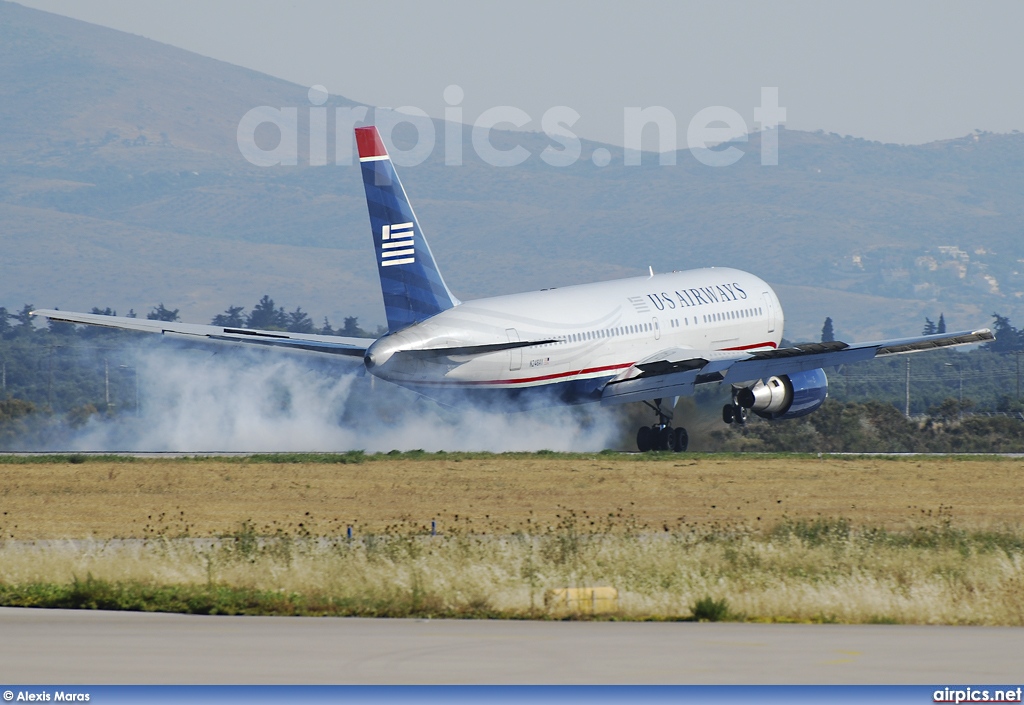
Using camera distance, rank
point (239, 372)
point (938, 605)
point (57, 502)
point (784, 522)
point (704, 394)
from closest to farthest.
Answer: point (938, 605)
point (784, 522)
point (57, 502)
point (704, 394)
point (239, 372)

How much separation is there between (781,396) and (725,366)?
2519 mm

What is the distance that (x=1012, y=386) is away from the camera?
160875mm

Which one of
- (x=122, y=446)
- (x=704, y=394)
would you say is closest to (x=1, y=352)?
(x=122, y=446)

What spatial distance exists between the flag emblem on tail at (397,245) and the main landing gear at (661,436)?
11.0m

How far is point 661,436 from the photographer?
5481 cm

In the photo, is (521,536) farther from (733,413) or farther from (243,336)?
(733,413)

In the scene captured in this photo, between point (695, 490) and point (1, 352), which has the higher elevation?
point (1, 352)

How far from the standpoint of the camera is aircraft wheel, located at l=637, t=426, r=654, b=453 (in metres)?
54.8

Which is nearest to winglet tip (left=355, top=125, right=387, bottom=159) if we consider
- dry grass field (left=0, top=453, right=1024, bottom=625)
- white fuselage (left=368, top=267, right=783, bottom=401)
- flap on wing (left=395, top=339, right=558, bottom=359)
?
white fuselage (left=368, top=267, right=783, bottom=401)

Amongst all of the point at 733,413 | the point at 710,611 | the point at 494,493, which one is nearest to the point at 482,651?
the point at 710,611

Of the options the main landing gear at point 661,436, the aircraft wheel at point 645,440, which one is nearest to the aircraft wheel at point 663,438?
the main landing gear at point 661,436

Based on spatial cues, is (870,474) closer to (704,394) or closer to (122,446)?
(704,394)

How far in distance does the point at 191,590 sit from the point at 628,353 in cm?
3030

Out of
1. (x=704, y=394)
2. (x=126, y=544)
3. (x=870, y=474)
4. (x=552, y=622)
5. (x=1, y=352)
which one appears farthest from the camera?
A: (x=1, y=352)
